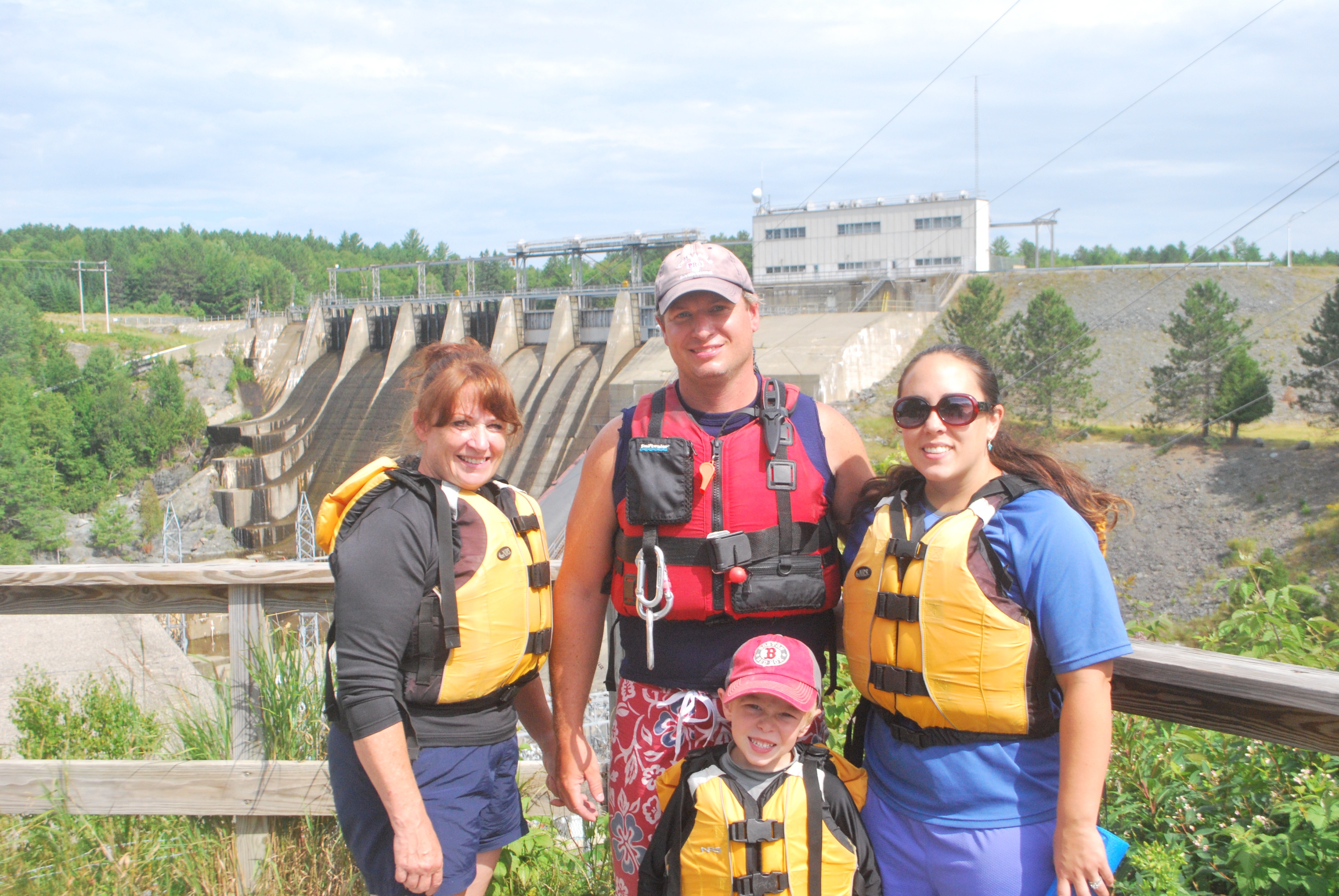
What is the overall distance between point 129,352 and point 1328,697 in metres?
67.5

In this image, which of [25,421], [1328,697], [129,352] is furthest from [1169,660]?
[129,352]

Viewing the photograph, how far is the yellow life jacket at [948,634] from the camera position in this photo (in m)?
1.73

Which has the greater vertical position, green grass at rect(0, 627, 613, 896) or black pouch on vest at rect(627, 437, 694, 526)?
black pouch on vest at rect(627, 437, 694, 526)

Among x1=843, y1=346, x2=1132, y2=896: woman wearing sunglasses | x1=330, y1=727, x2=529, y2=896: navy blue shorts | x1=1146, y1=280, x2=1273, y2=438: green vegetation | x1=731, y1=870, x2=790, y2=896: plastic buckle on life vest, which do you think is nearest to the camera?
x1=843, y1=346, x2=1132, y2=896: woman wearing sunglasses

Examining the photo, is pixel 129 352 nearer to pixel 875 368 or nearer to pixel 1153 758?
pixel 875 368

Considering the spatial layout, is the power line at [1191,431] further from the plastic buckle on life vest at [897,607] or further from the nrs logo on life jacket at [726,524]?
Answer: the plastic buckle on life vest at [897,607]

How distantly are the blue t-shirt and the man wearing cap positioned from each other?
1.40 feet

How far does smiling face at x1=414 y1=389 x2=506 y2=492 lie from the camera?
203cm

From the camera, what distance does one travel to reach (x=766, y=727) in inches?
73.5

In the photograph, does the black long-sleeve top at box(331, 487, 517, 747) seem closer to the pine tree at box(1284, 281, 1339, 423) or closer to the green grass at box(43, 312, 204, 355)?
the pine tree at box(1284, 281, 1339, 423)

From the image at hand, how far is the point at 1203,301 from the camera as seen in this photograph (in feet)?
85.9

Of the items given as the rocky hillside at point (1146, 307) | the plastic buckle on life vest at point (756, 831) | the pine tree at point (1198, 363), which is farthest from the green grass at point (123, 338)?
the plastic buckle on life vest at point (756, 831)

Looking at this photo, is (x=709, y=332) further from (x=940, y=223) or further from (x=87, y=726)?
(x=940, y=223)

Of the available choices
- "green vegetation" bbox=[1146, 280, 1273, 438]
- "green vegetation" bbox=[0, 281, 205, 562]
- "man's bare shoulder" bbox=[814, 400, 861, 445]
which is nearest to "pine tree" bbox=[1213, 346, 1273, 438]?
"green vegetation" bbox=[1146, 280, 1273, 438]
